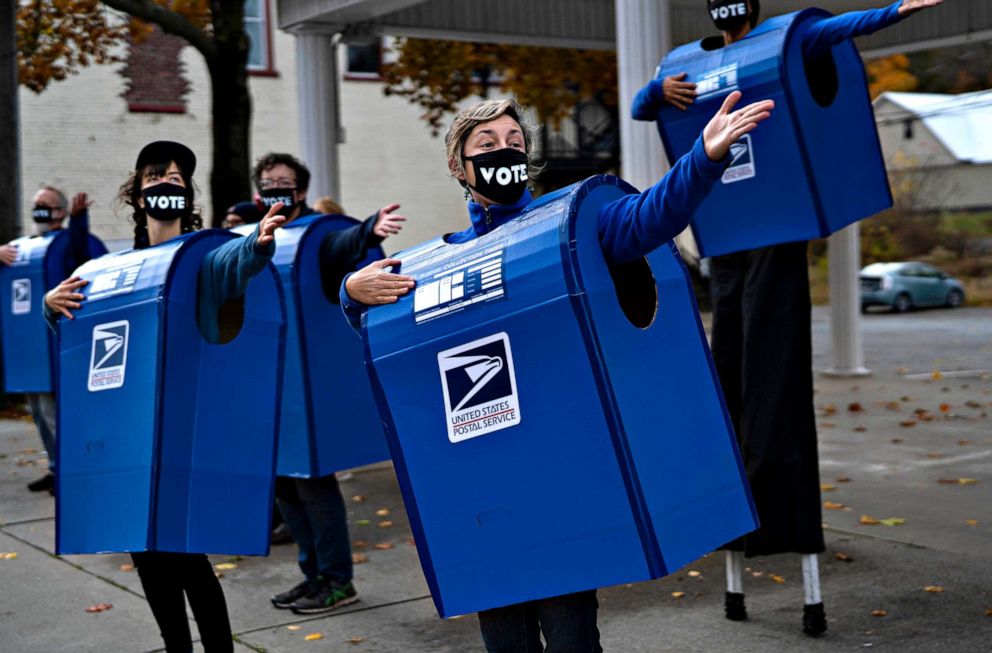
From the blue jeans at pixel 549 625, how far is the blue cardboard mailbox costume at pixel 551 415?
100mm

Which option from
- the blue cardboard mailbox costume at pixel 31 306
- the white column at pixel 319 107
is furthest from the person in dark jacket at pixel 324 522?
the white column at pixel 319 107

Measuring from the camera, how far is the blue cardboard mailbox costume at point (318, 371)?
18.8 ft

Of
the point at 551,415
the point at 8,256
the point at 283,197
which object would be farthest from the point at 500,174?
the point at 8,256

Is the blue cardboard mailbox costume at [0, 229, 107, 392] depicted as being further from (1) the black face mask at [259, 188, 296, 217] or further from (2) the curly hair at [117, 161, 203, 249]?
(2) the curly hair at [117, 161, 203, 249]

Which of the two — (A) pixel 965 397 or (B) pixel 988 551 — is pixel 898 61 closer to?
(A) pixel 965 397


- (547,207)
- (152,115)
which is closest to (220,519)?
(547,207)

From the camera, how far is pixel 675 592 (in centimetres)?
556

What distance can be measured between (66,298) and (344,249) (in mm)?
1546

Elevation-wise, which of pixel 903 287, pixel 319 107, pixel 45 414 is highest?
pixel 319 107

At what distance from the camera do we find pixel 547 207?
3.06 meters

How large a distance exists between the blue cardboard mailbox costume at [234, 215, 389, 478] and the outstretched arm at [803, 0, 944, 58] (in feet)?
7.72

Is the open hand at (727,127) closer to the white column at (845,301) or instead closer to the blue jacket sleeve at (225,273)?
the blue jacket sleeve at (225,273)

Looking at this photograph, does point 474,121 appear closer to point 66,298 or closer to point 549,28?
point 66,298

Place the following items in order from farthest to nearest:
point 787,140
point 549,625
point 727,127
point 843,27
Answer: point 787,140
point 843,27
point 549,625
point 727,127
